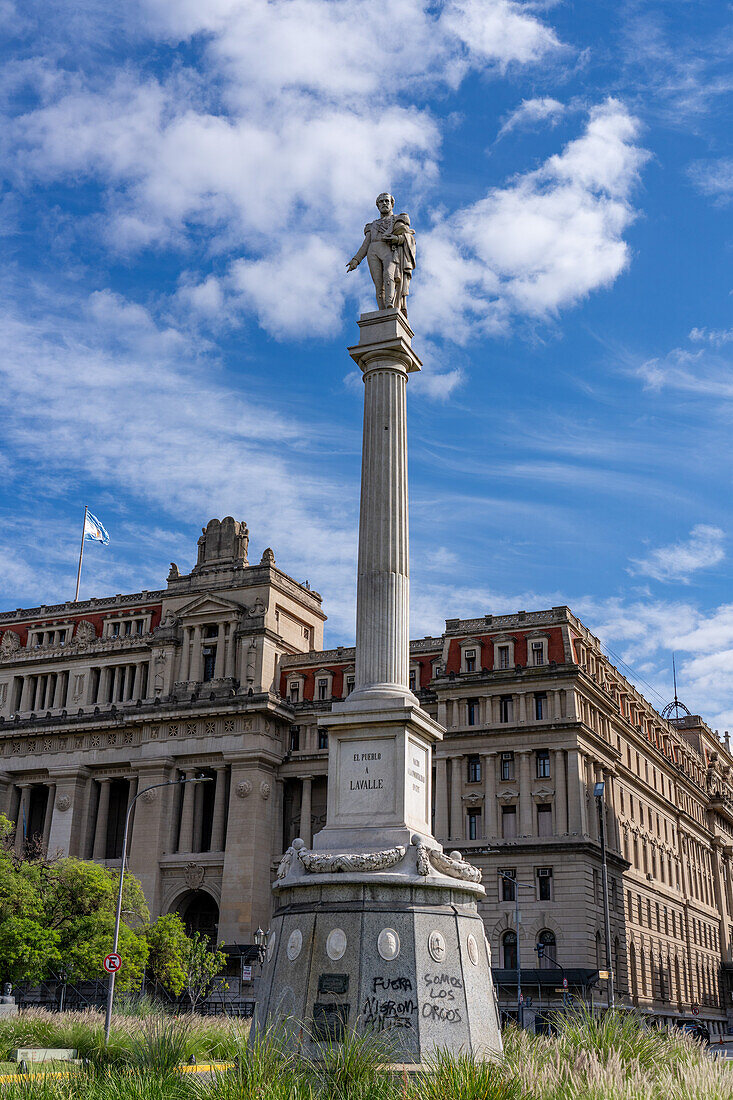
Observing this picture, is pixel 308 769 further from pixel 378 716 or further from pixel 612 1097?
pixel 612 1097

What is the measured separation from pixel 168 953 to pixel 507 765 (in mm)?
24046

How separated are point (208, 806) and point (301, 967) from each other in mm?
60788

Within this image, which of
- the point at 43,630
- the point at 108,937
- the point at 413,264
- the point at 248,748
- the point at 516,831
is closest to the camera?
the point at 413,264

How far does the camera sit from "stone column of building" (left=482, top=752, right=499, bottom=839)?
66.9 meters

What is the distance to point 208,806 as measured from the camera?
7581cm

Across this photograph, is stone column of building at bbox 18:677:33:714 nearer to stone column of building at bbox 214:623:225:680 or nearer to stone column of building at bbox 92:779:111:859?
stone column of building at bbox 92:779:111:859

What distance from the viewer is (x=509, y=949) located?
64.1 m

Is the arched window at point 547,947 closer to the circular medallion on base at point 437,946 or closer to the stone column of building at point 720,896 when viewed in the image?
the circular medallion on base at point 437,946

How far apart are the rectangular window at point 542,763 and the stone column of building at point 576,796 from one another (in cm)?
161

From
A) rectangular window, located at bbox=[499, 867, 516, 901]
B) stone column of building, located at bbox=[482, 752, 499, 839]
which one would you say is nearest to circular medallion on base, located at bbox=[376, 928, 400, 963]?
rectangular window, located at bbox=[499, 867, 516, 901]

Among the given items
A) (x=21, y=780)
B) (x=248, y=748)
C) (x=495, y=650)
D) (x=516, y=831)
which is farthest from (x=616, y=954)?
(x=21, y=780)

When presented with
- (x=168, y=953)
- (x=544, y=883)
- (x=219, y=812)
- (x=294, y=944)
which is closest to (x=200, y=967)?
(x=168, y=953)

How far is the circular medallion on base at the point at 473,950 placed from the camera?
1753cm

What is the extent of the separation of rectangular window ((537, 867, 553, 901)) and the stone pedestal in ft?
156
